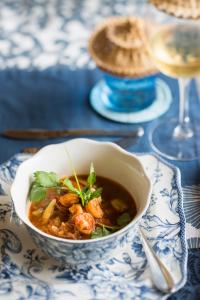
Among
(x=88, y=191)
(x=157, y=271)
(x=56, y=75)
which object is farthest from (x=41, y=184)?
(x=56, y=75)

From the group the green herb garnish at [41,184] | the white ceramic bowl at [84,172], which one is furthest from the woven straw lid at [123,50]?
the green herb garnish at [41,184]

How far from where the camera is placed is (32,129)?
131cm

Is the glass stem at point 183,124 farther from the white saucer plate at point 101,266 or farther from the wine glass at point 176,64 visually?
the white saucer plate at point 101,266

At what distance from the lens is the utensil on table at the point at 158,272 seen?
854mm

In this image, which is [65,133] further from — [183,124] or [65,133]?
[183,124]

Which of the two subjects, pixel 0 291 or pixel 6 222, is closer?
pixel 0 291

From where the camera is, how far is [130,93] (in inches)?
54.7

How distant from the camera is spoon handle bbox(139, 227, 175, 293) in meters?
0.85

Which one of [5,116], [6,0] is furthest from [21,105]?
[6,0]

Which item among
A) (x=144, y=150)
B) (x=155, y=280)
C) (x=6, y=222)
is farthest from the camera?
(x=144, y=150)

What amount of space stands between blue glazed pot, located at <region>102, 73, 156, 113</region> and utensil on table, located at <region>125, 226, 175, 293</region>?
486 mm

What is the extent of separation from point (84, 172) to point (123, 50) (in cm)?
37

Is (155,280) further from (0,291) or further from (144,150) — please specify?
(144,150)

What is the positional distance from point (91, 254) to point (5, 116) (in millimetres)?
543
